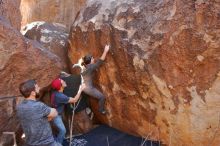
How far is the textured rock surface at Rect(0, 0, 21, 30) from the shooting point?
6.07m

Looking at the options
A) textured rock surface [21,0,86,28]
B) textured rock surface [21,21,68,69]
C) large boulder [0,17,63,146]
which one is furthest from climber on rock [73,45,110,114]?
textured rock surface [21,0,86,28]

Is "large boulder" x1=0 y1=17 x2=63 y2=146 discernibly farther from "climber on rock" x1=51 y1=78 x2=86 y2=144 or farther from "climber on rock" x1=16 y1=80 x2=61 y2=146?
"climber on rock" x1=16 y1=80 x2=61 y2=146

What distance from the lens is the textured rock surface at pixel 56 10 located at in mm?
10016

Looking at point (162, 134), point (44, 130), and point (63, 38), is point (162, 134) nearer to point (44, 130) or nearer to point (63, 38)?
point (44, 130)

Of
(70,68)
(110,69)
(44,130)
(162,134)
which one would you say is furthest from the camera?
(70,68)

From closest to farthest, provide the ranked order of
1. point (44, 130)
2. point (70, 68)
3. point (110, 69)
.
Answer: point (44, 130) → point (110, 69) → point (70, 68)

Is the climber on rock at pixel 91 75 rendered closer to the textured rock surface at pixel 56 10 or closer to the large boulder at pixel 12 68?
the large boulder at pixel 12 68

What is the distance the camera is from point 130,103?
5.45m

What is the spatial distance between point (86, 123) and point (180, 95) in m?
1.70

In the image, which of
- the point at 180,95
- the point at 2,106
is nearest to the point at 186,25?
the point at 180,95

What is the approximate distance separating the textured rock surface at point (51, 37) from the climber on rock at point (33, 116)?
2.84 meters

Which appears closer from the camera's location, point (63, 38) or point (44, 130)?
point (44, 130)

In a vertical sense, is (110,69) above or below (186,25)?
below

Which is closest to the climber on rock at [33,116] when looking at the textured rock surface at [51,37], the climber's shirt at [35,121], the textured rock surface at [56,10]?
the climber's shirt at [35,121]
